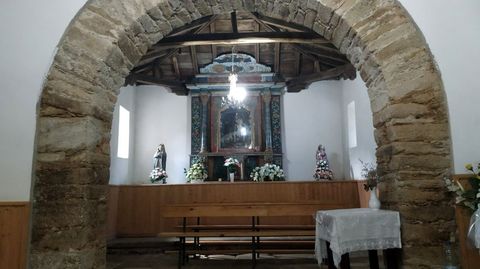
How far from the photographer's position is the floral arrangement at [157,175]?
7.77m

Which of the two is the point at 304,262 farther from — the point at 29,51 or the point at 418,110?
the point at 29,51

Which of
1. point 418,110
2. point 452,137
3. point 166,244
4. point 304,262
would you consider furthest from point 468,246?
point 166,244

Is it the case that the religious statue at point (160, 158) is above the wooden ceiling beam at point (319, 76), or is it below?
below

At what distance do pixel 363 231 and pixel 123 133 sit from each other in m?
6.61

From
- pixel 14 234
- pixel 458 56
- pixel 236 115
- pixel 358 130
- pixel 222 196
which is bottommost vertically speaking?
pixel 14 234

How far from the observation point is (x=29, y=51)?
2.55 meters

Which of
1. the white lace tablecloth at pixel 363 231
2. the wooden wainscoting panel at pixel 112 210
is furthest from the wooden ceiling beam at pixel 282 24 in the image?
the white lace tablecloth at pixel 363 231

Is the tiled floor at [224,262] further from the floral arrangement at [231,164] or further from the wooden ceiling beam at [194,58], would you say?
the wooden ceiling beam at [194,58]

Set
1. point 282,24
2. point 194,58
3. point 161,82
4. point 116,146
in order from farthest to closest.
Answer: point 194,58 < point 161,82 < point 116,146 < point 282,24

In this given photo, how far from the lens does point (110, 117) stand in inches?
110

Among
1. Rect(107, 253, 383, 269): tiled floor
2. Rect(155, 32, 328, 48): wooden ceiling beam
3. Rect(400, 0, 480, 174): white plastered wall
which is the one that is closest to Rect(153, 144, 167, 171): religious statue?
Rect(155, 32, 328, 48): wooden ceiling beam

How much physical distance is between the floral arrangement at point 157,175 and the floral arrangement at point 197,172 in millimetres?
546

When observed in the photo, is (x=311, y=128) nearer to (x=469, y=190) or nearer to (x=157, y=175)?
(x=157, y=175)

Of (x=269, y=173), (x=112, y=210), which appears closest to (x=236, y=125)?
(x=269, y=173)
